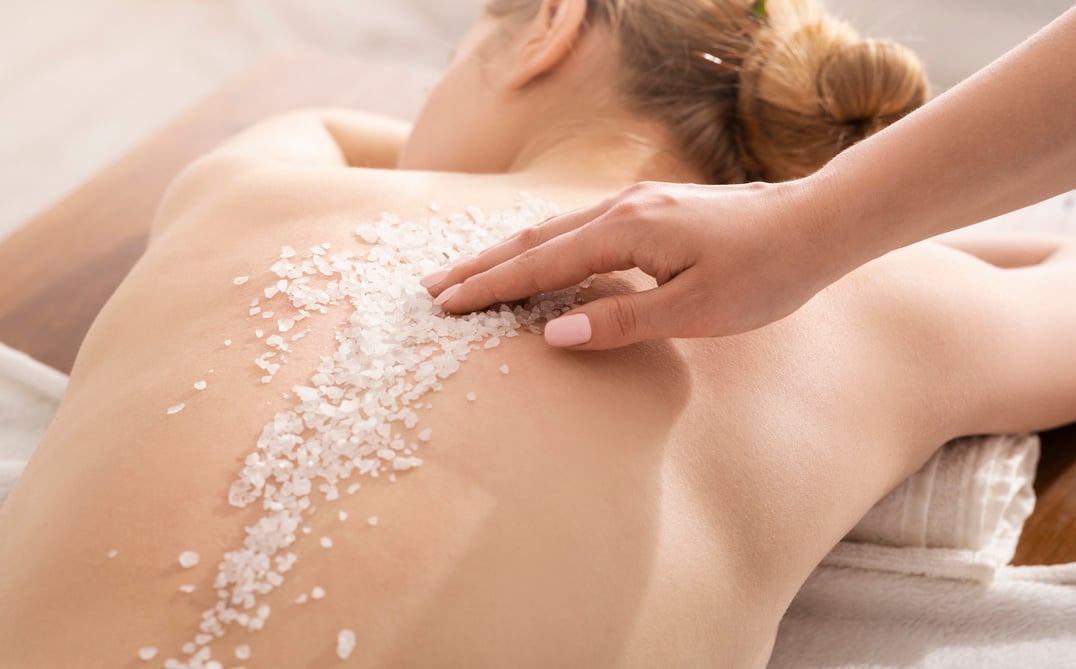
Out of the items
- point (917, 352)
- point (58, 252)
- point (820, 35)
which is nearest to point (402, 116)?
point (58, 252)

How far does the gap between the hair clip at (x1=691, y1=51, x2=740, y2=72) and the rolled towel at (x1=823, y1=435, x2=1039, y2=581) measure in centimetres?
48

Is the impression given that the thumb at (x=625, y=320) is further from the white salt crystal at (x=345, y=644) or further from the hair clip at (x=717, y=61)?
the hair clip at (x=717, y=61)

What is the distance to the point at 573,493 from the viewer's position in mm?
670

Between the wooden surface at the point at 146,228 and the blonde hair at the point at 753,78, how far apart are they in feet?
1.40

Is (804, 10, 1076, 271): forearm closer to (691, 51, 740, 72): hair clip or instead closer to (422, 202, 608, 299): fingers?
(422, 202, 608, 299): fingers

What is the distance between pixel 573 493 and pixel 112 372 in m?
0.42

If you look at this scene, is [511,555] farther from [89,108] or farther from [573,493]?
[89,108]

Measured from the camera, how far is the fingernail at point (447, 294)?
768mm

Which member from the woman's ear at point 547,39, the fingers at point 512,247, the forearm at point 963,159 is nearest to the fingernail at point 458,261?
the fingers at point 512,247

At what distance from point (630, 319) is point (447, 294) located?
158 millimetres

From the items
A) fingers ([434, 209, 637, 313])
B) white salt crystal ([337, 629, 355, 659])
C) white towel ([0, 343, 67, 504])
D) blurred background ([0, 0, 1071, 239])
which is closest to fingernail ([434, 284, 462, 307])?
fingers ([434, 209, 637, 313])

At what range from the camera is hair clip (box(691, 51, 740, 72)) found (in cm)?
107

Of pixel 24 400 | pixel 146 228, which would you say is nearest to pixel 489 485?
pixel 24 400

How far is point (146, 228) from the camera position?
1.44 meters
